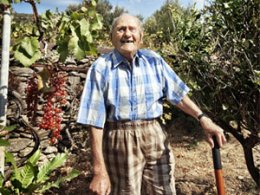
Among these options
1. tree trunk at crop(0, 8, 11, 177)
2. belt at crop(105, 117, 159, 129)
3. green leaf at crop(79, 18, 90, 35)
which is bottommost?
belt at crop(105, 117, 159, 129)

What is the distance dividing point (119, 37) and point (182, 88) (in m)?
0.59

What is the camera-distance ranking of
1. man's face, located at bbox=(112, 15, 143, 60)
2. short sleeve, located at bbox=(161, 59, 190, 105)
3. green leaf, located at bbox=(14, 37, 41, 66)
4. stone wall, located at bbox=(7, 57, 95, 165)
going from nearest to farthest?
green leaf, located at bbox=(14, 37, 41, 66)
man's face, located at bbox=(112, 15, 143, 60)
short sleeve, located at bbox=(161, 59, 190, 105)
stone wall, located at bbox=(7, 57, 95, 165)


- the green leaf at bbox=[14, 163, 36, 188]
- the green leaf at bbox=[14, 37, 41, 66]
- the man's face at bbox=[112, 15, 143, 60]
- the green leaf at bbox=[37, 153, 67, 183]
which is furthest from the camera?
the green leaf at bbox=[37, 153, 67, 183]

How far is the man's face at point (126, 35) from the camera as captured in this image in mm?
2508

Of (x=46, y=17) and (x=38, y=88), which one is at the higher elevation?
(x=46, y=17)

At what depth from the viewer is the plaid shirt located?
7.95 feet

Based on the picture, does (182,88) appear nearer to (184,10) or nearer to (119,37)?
(119,37)

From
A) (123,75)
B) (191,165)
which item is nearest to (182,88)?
(123,75)

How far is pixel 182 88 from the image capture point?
2717 millimetres

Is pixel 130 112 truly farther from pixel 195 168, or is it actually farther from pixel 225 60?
pixel 195 168

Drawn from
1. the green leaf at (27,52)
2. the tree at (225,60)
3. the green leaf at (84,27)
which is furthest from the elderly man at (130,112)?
the tree at (225,60)

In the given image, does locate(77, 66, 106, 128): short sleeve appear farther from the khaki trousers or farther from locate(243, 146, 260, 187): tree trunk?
locate(243, 146, 260, 187): tree trunk

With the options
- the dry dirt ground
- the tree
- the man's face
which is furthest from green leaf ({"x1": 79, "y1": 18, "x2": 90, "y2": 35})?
the dry dirt ground

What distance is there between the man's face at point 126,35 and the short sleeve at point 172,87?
0.29 meters
